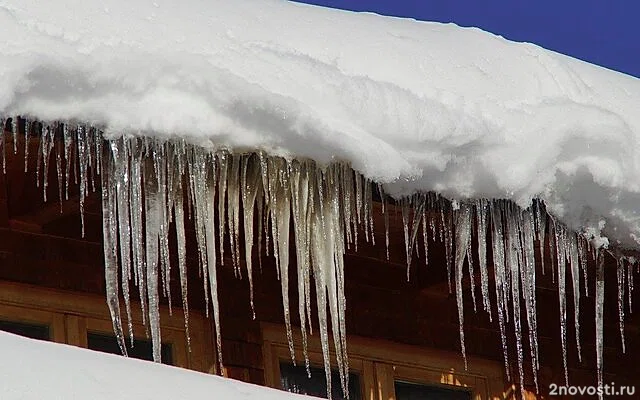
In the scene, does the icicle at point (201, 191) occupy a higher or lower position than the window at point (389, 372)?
higher

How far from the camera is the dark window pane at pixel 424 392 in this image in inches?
248

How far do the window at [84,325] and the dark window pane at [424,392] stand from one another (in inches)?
36.1

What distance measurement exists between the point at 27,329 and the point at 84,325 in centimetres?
20

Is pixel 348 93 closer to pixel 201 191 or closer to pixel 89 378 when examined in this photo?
pixel 201 191

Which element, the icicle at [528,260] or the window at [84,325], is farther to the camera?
the window at [84,325]

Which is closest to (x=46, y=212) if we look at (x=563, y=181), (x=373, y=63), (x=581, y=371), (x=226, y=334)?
(x=226, y=334)

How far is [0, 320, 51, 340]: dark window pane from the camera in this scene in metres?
5.34

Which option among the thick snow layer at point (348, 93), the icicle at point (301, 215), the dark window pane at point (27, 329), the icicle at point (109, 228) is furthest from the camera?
the dark window pane at point (27, 329)

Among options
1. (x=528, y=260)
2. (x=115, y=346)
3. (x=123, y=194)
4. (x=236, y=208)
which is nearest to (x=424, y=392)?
(x=115, y=346)

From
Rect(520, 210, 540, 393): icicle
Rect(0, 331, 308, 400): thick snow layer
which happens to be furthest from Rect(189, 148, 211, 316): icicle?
Rect(520, 210, 540, 393): icicle

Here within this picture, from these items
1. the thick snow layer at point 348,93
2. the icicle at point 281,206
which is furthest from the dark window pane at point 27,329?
the thick snow layer at point 348,93

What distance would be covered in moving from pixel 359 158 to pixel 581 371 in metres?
2.85

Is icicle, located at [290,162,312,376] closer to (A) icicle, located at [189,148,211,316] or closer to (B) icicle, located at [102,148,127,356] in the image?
(A) icicle, located at [189,148,211,316]

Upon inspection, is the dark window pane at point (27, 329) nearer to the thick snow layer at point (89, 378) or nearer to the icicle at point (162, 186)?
the icicle at point (162, 186)
